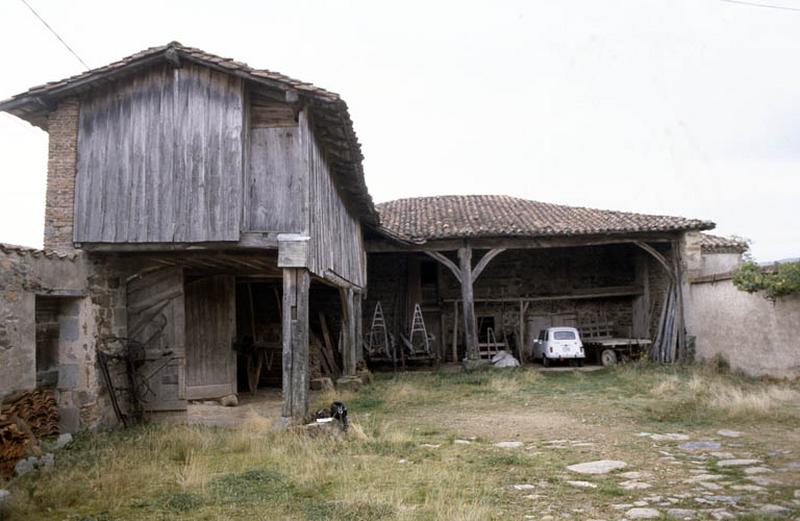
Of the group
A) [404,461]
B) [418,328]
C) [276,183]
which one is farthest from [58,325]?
[418,328]

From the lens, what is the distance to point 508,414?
1008 cm

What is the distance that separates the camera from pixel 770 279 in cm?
1248

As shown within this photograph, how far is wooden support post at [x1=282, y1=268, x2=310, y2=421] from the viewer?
8.20 metres

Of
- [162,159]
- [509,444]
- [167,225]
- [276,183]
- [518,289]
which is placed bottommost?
[509,444]

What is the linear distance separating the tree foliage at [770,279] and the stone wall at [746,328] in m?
0.28

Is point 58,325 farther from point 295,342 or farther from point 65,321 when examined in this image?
point 295,342

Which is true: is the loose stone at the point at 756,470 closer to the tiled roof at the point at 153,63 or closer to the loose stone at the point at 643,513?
the loose stone at the point at 643,513

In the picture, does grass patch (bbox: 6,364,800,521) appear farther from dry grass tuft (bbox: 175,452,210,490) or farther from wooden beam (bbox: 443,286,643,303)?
wooden beam (bbox: 443,286,643,303)

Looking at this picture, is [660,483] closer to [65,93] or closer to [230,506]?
[230,506]

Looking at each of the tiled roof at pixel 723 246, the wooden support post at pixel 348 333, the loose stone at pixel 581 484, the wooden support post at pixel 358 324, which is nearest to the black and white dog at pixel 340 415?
the loose stone at pixel 581 484

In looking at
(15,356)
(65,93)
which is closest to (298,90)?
(65,93)

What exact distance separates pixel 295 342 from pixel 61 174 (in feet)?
12.9

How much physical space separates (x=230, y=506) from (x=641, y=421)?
20.4 feet

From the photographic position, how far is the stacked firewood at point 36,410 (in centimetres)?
665
